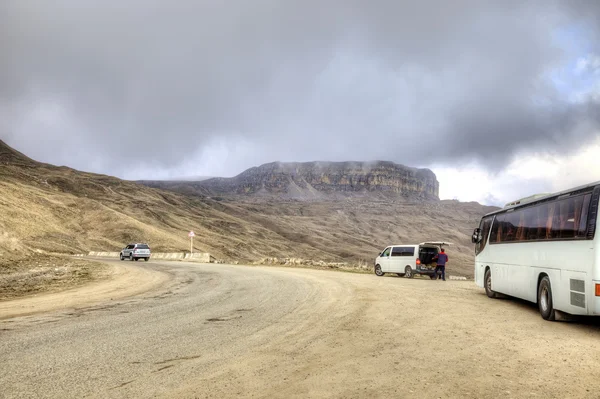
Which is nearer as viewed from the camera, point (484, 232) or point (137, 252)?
point (484, 232)

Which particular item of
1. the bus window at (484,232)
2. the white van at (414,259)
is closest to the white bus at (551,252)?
the bus window at (484,232)

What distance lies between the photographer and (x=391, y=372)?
6250 millimetres

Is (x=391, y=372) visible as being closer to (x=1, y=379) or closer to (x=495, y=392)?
(x=495, y=392)

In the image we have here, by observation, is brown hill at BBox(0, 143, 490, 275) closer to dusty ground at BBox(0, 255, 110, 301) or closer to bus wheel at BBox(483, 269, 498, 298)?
dusty ground at BBox(0, 255, 110, 301)

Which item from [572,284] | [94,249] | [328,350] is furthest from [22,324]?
[94,249]

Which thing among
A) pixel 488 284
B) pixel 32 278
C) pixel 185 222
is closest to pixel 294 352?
pixel 488 284

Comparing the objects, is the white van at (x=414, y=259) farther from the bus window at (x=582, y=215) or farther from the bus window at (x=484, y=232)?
the bus window at (x=582, y=215)

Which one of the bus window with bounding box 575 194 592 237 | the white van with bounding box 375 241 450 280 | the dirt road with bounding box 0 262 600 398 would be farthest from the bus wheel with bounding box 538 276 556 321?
the white van with bounding box 375 241 450 280

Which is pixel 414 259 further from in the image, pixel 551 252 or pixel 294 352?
pixel 294 352

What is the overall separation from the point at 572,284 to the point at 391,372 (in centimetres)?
660

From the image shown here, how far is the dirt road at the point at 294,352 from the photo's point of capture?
561 cm

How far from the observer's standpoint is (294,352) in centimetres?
738

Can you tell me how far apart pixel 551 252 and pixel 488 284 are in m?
5.64

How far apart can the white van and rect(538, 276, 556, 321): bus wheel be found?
13.5 meters
